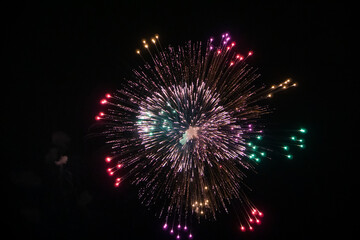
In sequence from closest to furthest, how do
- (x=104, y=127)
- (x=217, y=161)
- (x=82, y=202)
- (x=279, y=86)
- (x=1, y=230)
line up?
(x=217, y=161) → (x=279, y=86) → (x=104, y=127) → (x=82, y=202) → (x=1, y=230)

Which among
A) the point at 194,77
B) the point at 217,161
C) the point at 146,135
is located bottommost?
the point at 217,161

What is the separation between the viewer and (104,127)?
6.63m

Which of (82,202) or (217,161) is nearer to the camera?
(217,161)

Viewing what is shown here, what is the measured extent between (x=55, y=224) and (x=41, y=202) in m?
0.88

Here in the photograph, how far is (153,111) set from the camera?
5.36 m

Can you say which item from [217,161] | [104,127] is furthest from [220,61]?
[104,127]

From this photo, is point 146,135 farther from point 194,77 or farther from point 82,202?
point 82,202

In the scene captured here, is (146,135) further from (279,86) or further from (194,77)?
(279,86)

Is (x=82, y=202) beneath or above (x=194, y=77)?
beneath

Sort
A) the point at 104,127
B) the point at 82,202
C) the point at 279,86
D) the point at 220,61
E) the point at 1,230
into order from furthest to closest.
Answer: the point at 1,230
the point at 82,202
the point at 104,127
the point at 279,86
the point at 220,61

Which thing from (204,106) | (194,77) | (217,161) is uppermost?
(194,77)

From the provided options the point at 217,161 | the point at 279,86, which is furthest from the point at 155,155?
the point at 279,86

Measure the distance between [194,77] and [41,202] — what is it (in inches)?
265

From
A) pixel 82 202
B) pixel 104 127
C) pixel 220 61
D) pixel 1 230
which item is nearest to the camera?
pixel 220 61
